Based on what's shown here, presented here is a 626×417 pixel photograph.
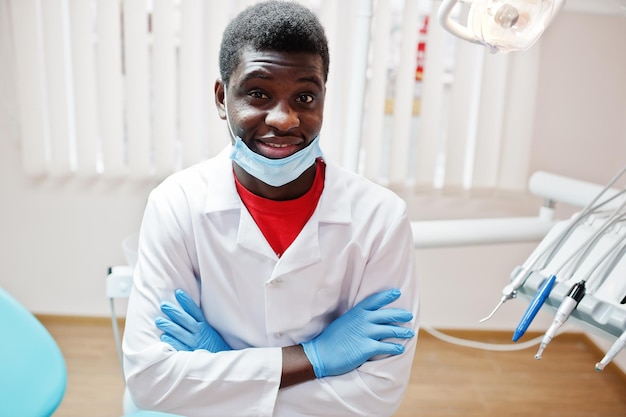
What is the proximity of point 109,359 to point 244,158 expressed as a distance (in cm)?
160

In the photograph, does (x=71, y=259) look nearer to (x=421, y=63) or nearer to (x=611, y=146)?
(x=421, y=63)

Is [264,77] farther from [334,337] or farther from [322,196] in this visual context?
[334,337]

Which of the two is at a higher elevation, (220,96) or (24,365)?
(220,96)

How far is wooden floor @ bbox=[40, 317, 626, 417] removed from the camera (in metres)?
2.13

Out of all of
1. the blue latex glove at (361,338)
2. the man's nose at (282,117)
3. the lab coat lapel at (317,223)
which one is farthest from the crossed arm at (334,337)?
the man's nose at (282,117)

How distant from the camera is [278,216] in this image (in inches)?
44.2

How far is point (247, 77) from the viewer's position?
988 mm

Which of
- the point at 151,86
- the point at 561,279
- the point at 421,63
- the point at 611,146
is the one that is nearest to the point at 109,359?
the point at 151,86

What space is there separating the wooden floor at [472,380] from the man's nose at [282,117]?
56.3 inches

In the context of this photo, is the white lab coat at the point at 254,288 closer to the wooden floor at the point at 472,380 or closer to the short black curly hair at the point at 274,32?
the short black curly hair at the point at 274,32

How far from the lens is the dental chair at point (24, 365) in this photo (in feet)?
3.08

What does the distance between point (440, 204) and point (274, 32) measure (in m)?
1.66

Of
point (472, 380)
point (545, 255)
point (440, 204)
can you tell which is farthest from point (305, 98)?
point (472, 380)

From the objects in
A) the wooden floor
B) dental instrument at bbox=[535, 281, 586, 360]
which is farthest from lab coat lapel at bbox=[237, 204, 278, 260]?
the wooden floor
